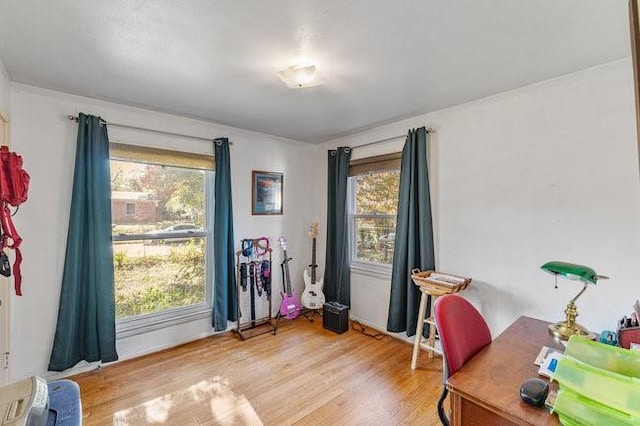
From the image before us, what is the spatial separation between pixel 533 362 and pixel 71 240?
121 inches

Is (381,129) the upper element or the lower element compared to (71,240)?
upper

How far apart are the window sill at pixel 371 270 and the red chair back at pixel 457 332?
1.67 meters

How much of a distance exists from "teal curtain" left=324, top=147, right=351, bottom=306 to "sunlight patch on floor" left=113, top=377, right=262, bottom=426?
5.59 feet

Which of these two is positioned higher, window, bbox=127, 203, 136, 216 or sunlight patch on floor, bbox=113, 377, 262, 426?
window, bbox=127, 203, 136, 216

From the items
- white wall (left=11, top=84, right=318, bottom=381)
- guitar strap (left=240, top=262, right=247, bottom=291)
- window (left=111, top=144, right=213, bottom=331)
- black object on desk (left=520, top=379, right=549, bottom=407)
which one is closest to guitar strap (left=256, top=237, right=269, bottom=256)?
guitar strap (left=240, top=262, right=247, bottom=291)

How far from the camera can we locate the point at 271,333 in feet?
10.5

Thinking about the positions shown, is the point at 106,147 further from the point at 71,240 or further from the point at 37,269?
the point at 37,269

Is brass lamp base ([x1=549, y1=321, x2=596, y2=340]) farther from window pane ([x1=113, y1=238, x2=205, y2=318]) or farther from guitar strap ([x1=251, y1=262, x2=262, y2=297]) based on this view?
window pane ([x1=113, y1=238, x2=205, y2=318])

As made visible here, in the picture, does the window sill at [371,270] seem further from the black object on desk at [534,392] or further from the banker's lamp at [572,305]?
the black object on desk at [534,392]

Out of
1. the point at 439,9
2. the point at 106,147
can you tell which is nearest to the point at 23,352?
the point at 106,147

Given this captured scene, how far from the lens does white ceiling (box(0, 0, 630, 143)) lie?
1.34 metres

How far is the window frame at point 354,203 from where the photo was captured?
10.2 ft

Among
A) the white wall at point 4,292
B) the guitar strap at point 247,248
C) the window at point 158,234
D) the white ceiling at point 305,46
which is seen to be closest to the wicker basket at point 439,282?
the white ceiling at point 305,46

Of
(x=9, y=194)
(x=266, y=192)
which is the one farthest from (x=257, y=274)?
(x=9, y=194)
